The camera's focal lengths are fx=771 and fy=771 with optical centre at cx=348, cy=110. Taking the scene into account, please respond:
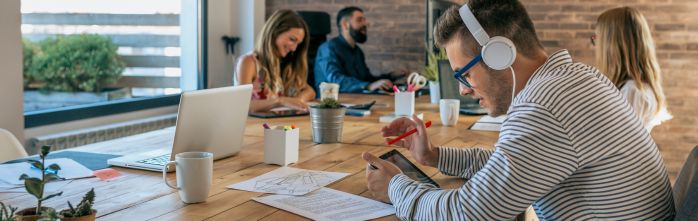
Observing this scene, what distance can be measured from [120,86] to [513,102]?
13.2 ft

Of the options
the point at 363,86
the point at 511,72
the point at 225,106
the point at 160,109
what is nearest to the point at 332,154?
the point at 225,106

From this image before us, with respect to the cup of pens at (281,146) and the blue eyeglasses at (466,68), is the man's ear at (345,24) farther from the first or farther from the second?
the blue eyeglasses at (466,68)

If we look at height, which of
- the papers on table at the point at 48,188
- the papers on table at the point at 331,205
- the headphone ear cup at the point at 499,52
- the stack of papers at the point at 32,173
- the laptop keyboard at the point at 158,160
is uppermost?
the headphone ear cup at the point at 499,52

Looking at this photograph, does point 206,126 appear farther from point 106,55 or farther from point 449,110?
point 106,55

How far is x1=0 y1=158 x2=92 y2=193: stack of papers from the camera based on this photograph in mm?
1957

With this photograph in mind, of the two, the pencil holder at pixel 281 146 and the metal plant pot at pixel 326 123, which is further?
the metal plant pot at pixel 326 123

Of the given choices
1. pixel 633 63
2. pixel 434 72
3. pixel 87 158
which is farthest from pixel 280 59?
pixel 87 158

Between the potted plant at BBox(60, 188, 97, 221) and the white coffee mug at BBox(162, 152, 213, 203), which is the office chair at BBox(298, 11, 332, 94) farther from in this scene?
the potted plant at BBox(60, 188, 97, 221)

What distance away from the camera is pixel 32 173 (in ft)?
6.93

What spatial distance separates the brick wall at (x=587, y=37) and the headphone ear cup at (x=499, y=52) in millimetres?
4655

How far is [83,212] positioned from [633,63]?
314 centimetres

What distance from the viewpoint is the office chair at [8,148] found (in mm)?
2604

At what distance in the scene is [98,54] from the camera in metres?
5.01

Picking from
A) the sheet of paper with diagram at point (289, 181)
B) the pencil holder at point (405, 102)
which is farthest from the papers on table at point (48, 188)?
the pencil holder at point (405, 102)
